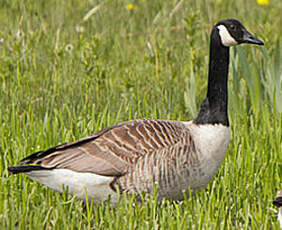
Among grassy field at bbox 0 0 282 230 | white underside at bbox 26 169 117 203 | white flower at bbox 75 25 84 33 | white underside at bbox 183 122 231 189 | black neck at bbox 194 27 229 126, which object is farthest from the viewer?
white flower at bbox 75 25 84 33

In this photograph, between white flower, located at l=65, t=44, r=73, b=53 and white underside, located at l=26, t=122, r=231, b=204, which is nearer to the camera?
white underside, located at l=26, t=122, r=231, b=204

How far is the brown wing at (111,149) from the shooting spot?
3914 mm

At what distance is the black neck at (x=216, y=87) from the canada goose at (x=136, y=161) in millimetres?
74

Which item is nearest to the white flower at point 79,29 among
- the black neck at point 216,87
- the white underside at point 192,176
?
the black neck at point 216,87

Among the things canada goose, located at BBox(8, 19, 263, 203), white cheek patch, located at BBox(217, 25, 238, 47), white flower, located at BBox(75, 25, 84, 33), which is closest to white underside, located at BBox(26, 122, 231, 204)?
canada goose, located at BBox(8, 19, 263, 203)

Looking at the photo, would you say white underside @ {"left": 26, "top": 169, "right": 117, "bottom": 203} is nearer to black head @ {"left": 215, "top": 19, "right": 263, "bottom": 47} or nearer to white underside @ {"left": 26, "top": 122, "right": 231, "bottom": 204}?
white underside @ {"left": 26, "top": 122, "right": 231, "bottom": 204}

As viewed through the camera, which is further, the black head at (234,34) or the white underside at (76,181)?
the black head at (234,34)

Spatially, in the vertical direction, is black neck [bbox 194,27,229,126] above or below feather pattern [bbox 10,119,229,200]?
above

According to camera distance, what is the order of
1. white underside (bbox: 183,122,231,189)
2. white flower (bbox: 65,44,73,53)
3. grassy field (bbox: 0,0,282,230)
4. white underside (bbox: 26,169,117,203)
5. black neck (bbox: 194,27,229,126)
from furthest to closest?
white flower (bbox: 65,44,73,53) → black neck (bbox: 194,27,229,126) → white underside (bbox: 183,122,231,189) → white underside (bbox: 26,169,117,203) → grassy field (bbox: 0,0,282,230)

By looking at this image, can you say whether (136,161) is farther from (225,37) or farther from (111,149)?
(225,37)

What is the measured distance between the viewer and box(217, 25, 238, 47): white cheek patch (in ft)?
14.1

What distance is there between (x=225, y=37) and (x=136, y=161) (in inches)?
49.7

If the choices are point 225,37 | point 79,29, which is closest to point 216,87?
point 225,37

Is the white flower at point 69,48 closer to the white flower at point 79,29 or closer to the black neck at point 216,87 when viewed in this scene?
the white flower at point 79,29
